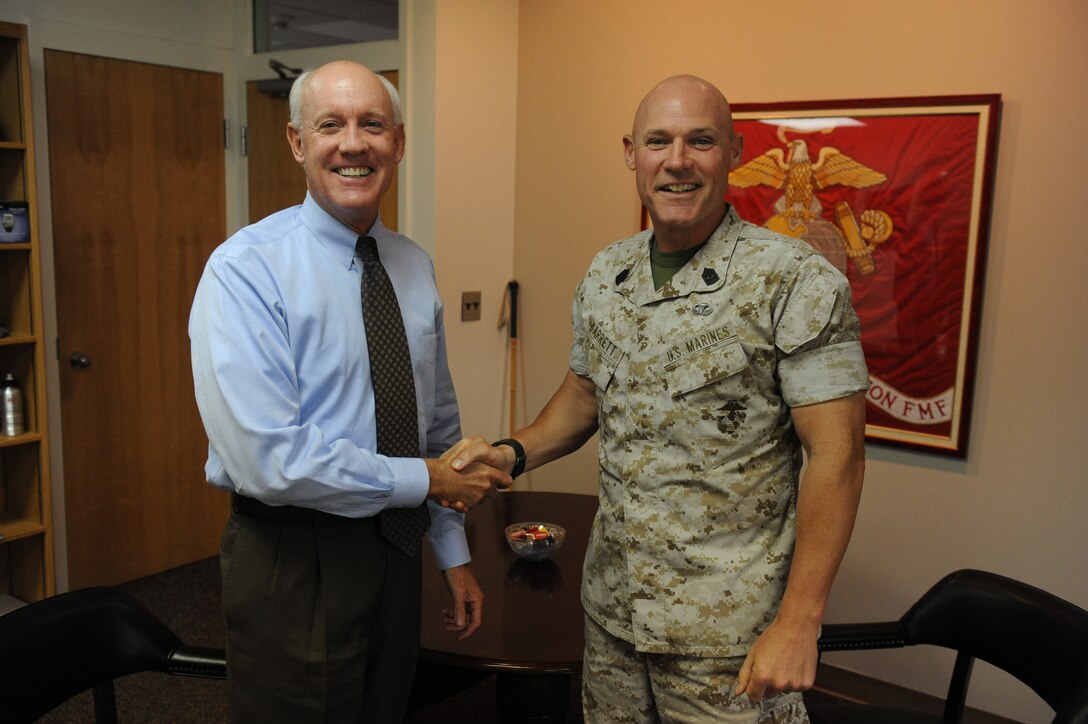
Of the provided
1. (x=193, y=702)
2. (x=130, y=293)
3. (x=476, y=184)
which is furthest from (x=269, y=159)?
(x=193, y=702)

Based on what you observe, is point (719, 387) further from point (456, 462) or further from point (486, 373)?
point (486, 373)

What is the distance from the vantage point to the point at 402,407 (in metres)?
1.64

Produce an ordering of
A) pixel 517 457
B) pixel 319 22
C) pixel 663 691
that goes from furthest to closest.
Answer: pixel 319 22, pixel 517 457, pixel 663 691

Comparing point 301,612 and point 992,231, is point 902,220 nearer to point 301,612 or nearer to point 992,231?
point 992,231

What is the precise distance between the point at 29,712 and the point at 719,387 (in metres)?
1.30

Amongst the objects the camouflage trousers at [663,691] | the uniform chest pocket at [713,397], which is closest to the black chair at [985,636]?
the camouflage trousers at [663,691]

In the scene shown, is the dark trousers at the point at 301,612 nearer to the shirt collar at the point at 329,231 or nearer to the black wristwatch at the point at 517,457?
the black wristwatch at the point at 517,457

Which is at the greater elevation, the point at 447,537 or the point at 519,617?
the point at 447,537

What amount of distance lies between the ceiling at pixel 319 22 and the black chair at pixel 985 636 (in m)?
2.86

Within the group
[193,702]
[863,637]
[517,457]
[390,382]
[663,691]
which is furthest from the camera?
[193,702]

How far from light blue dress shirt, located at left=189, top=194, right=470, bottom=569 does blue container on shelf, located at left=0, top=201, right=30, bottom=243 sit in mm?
1872

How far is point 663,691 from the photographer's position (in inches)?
59.1

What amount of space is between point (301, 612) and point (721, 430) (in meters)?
0.76

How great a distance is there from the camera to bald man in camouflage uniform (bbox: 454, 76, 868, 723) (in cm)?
140
